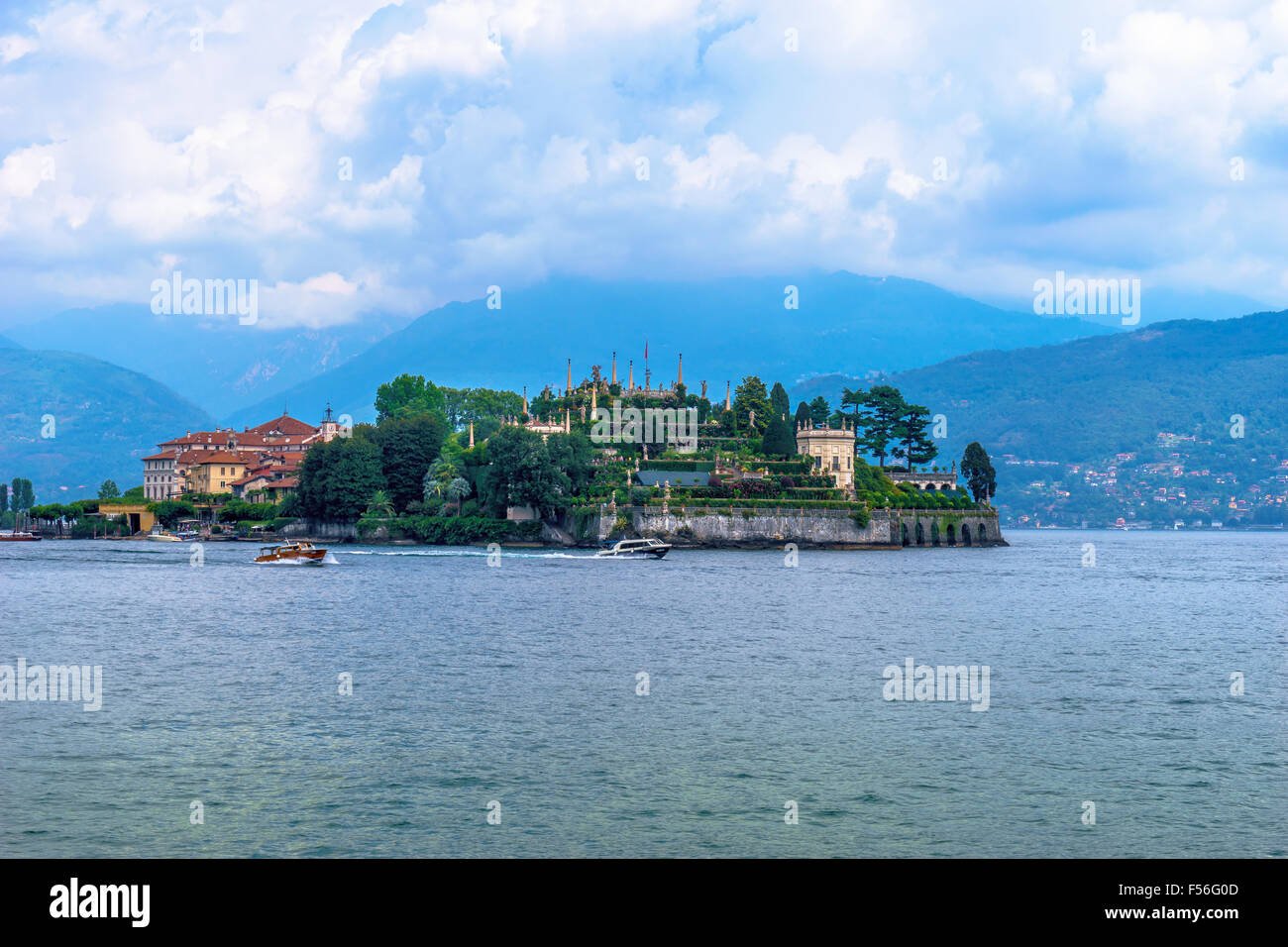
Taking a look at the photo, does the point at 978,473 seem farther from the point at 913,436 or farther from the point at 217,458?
the point at 217,458

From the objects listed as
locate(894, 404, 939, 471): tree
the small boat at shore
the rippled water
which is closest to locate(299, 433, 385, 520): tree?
the small boat at shore

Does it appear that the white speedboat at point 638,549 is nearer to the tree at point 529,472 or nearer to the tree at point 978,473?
the tree at point 529,472

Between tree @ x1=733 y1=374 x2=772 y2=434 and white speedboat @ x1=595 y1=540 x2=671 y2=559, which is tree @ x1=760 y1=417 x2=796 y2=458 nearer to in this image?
tree @ x1=733 y1=374 x2=772 y2=434

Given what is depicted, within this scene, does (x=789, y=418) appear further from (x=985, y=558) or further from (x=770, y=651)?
(x=770, y=651)

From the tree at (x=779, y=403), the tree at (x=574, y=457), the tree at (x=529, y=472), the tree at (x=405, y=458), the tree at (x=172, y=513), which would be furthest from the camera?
the tree at (x=172, y=513)

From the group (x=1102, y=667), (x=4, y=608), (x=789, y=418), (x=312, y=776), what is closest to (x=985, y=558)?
(x=789, y=418)

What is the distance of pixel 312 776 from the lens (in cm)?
2525

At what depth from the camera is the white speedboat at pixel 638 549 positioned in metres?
109

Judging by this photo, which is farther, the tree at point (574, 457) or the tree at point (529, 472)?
the tree at point (574, 457)

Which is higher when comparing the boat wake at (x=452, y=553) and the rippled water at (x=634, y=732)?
the boat wake at (x=452, y=553)

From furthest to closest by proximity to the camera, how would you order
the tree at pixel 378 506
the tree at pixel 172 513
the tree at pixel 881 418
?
1. the tree at pixel 881 418
2. the tree at pixel 172 513
3. the tree at pixel 378 506

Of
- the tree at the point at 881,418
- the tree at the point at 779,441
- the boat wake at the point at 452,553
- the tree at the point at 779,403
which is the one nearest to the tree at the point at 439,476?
the boat wake at the point at 452,553

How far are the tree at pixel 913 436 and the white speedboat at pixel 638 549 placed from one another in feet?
220

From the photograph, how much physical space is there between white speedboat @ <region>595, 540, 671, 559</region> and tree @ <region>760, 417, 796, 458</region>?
37.2m
